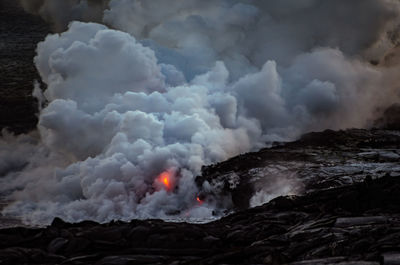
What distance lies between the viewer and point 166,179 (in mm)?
35594

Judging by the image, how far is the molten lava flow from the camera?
35.2m

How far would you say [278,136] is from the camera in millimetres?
46844

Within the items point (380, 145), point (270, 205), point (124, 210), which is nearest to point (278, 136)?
point (380, 145)

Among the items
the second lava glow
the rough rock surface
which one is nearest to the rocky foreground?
the rough rock surface

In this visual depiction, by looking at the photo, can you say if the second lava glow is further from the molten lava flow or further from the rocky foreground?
the rocky foreground

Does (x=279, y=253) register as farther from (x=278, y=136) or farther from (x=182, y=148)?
(x=278, y=136)

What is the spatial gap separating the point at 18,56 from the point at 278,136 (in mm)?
44017

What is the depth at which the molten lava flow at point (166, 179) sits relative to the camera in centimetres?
3519

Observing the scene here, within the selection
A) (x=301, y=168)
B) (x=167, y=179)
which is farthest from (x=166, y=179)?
(x=301, y=168)

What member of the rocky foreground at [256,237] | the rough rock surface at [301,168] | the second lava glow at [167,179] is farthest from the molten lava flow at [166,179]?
the rocky foreground at [256,237]

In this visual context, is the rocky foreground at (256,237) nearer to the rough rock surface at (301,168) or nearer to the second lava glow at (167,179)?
the rough rock surface at (301,168)

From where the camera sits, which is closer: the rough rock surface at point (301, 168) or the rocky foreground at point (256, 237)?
the rocky foreground at point (256, 237)

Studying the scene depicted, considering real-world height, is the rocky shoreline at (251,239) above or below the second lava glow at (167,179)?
below

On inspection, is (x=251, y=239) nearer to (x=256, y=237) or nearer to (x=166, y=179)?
(x=256, y=237)
